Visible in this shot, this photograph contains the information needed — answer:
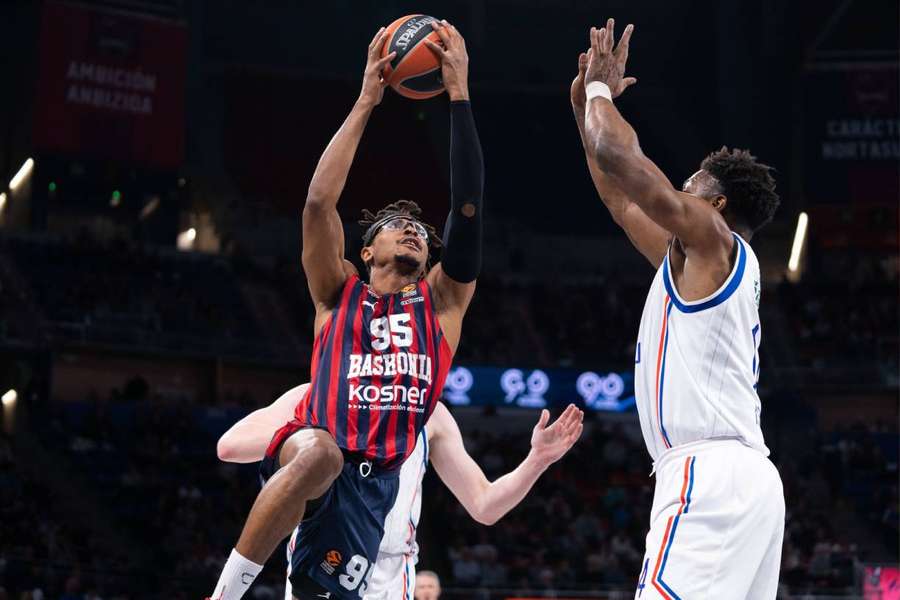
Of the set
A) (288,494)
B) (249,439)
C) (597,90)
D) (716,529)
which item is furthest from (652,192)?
(249,439)

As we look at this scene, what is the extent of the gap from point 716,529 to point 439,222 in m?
27.3

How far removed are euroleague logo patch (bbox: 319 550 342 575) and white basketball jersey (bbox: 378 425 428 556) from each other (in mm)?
590

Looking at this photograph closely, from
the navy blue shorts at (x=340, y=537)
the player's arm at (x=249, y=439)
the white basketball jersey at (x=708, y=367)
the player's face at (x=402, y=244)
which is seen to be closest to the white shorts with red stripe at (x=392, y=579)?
the navy blue shorts at (x=340, y=537)

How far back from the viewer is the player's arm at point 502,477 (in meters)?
5.94

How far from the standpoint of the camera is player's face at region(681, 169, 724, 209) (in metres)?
5.15

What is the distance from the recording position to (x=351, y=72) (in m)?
33.4

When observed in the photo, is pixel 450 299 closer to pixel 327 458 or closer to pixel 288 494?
pixel 327 458

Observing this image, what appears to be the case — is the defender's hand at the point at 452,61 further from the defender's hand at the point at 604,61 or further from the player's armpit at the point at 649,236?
the player's armpit at the point at 649,236

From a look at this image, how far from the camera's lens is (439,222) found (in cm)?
3178

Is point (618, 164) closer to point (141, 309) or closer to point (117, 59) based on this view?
point (141, 309)

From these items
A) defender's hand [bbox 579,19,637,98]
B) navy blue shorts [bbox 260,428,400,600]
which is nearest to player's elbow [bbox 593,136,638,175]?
defender's hand [bbox 579,19,637,98]

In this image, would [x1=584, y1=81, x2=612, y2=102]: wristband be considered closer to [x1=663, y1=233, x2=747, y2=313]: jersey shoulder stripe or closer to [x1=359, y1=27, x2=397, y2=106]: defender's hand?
[x1=663, y1=233, x2=747, y2=313]: jersey shoulder stripe

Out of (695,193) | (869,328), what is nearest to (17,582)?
(695,193)

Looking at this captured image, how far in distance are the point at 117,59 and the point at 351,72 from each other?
7.06 m
